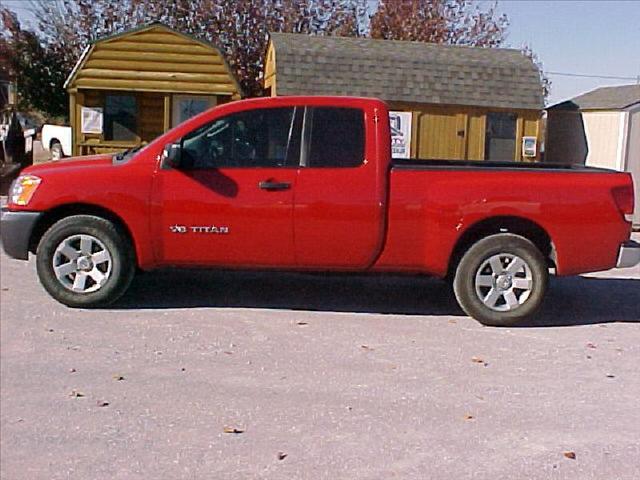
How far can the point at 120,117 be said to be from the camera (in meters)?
16.0

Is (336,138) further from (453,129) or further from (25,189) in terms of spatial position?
(453,129)

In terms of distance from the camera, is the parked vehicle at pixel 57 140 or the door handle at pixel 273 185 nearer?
the door handle at pixel 273 185

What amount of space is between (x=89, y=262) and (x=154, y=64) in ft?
31.2

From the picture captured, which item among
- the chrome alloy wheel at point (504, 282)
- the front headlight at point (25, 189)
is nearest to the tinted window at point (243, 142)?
the front headlight at point (25, 189)

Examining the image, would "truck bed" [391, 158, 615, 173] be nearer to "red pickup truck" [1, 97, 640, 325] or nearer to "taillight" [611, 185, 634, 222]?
"red pickup truck" [1, 97, 640, 325]

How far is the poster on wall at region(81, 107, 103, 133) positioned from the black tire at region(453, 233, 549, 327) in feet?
35.3

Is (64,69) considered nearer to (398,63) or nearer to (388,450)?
(398,63)

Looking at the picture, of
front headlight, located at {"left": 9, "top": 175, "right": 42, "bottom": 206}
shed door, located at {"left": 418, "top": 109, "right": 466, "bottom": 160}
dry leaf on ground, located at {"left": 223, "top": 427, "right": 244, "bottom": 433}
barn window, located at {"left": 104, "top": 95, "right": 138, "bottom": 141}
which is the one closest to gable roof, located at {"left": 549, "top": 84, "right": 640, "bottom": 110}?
shed door, located at {"left": 418, "top": 109, "right": 466, "bottom": 160}

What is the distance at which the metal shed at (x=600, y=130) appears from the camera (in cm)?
1350

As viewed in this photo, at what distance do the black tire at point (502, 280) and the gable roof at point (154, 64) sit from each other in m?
9.80

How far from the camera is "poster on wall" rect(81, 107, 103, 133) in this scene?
15.6 m

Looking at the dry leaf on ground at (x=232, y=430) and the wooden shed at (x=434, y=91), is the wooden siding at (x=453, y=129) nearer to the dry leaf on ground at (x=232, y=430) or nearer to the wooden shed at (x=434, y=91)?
the wooden shed at (x=434, y=91)

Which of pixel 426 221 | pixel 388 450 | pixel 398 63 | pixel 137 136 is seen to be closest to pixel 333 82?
pixel 398 63

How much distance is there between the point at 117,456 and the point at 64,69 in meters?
21.7
